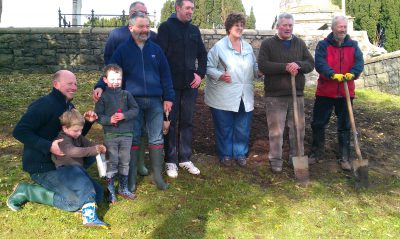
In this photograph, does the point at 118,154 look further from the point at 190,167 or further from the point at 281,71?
the point at 281,71

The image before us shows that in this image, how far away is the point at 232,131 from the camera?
18.5 feet

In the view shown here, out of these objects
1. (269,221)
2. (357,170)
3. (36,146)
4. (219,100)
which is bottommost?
(269,221)

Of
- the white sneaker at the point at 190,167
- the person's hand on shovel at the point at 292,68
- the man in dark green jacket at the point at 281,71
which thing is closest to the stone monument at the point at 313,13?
the man in dark green jacket at the point at 281,71

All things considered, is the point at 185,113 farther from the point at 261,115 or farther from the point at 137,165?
the point at 261,115

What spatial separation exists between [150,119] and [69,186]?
1180 millimetres

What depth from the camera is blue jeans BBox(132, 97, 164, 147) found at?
15.0 ft

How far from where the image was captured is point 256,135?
23.1ft

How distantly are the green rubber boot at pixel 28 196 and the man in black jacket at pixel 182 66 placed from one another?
1534 millimetres

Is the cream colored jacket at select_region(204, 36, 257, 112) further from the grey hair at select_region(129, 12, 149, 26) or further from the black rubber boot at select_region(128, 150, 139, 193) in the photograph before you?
the black rubber boot at select_region(128, 150, 139, 193)

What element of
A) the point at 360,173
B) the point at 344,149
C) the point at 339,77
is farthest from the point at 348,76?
the point at 360,173

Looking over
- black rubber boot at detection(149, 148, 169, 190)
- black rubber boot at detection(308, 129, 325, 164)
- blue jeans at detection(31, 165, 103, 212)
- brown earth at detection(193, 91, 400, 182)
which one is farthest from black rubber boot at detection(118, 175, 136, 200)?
black rubber boot at detection(308, 129, 325, 164)

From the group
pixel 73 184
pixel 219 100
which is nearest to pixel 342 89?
pixel 219 100

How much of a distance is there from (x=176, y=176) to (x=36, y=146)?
186cm

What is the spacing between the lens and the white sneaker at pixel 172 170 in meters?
5.16
